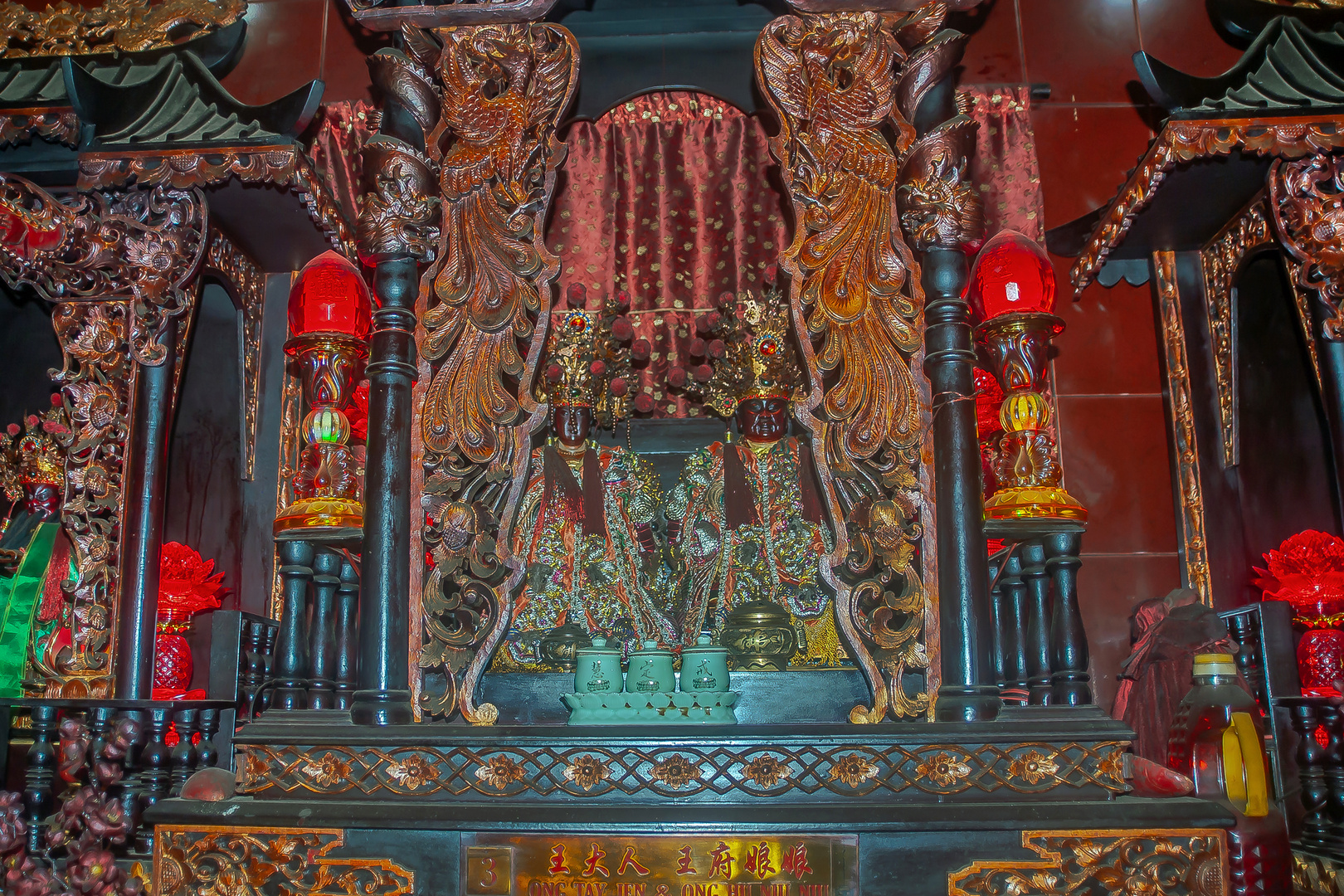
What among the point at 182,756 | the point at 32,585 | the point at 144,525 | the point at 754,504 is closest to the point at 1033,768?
the point at 754,504

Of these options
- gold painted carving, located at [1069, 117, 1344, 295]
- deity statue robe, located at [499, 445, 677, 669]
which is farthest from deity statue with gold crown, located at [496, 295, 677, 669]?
gold painted carving, located at [1069, 117, 1344, 295]

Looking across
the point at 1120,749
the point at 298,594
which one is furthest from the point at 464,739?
the point at 1120,749

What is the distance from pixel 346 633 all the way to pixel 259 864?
108 centimetres

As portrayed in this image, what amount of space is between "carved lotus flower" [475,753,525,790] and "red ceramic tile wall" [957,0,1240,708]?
110 inches

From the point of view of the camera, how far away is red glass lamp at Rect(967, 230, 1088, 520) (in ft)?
10.9

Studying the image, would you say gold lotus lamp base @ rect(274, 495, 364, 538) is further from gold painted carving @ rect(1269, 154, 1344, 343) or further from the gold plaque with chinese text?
gold painted carving @ rect(1269, 154, 1344, 343)

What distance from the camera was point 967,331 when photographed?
10.4 ft

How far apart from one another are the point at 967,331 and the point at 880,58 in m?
0.99

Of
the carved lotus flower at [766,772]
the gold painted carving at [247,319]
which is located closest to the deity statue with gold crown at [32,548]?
the gold painted carving at [247,319]

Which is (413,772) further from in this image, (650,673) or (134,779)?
(134,779)

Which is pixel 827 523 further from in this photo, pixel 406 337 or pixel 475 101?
pixel 475 101

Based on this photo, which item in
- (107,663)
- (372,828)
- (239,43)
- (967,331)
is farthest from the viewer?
(239,43)

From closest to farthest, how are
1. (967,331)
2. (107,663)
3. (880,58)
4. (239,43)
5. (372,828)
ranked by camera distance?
(372,828) → (967,331) → (880,58) → (107,663) → (239,43)

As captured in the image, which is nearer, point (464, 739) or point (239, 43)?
point (464, 739)
